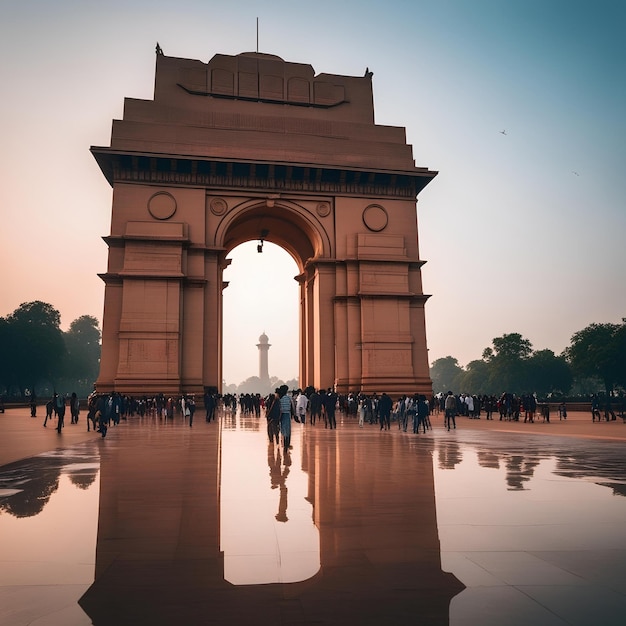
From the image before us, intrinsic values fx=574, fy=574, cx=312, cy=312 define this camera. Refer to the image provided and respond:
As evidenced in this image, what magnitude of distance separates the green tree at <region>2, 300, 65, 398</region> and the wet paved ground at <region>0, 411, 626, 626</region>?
65.3 m

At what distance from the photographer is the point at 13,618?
116 inches

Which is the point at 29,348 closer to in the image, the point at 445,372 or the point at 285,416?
the point at 285,416

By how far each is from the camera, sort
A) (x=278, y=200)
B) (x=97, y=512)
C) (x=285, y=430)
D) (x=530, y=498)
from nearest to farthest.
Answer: (x=97, y=512) → (x=530, y=498) → (x=285, y=430) → (x=278, y=200)

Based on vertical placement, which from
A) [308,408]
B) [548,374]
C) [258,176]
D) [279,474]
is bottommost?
[279,474]

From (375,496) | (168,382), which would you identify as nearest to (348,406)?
(168,382)

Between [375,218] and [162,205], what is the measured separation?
40.8 feet

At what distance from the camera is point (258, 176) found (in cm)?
3378

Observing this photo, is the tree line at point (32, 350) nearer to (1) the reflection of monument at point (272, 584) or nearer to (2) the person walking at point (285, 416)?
(2) the person walking at point (285, 416)

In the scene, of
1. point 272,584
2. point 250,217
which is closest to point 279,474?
point 272,584

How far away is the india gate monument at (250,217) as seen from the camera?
30.9 metres

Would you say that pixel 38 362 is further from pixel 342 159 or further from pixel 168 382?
pixel 342 159

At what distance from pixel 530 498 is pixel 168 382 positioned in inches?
1003

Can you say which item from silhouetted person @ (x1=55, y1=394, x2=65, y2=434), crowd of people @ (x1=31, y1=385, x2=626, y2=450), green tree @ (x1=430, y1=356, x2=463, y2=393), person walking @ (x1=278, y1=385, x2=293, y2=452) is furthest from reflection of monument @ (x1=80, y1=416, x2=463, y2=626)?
green tree @ (x1=430, y1=356, x2=463, y2=393)

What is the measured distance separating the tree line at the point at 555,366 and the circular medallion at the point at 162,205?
52.3 meters
